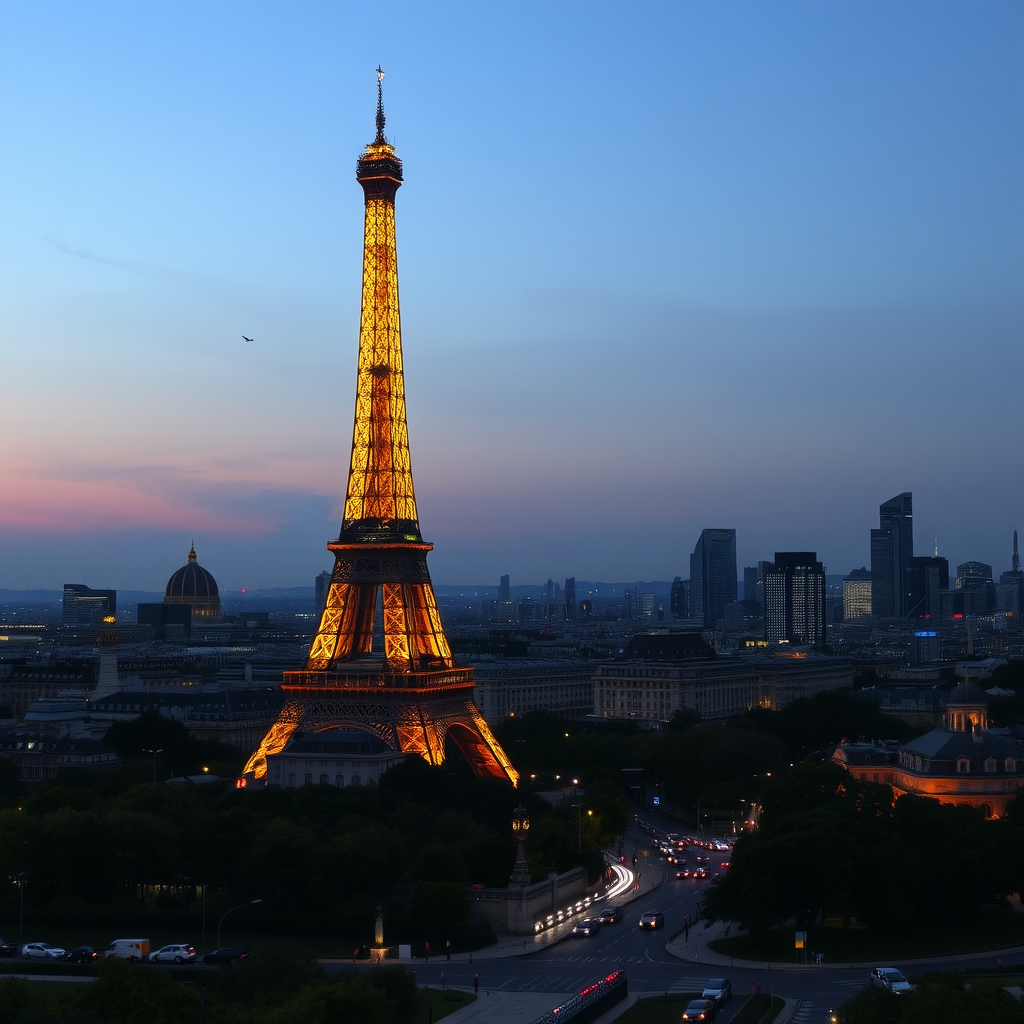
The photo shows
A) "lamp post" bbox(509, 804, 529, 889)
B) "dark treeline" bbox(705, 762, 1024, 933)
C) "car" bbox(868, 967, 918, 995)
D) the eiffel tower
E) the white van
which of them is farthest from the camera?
the eiffel tower

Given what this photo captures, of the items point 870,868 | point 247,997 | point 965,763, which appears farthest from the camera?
point 965,763

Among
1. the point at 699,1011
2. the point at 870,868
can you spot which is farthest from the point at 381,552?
the point at 699,1011

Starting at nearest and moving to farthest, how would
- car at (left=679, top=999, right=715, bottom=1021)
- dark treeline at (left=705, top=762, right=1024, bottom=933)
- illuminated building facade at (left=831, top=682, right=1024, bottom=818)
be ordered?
1. car at (left=679, top=999, right=715, bottom=1021)
2. dark treeline at (left=705, top=762, right=1024, bottom=933)
3. illuminated building facade at (left=831, top=682, right=1024, bottom=818)

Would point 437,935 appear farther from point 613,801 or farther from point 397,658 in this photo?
point 397,658

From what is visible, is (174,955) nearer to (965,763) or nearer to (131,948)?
(131,948)

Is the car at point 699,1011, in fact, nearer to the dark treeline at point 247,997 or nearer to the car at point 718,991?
the car at point 718,991

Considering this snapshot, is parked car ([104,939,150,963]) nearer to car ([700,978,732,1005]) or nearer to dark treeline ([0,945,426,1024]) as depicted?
dark treeline ([0,945,426,1024])

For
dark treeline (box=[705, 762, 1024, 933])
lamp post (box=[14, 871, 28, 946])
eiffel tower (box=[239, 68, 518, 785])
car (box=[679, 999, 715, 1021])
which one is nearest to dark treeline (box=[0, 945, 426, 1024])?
car (box=[679, 999, 715, 1021])
